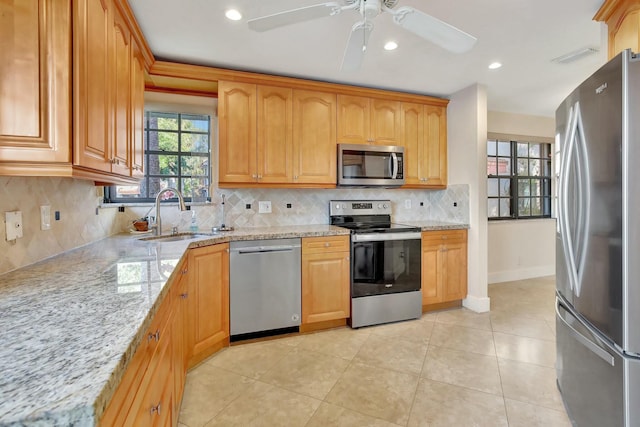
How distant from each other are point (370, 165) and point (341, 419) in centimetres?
226

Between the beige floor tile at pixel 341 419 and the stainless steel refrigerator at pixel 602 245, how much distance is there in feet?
3.23

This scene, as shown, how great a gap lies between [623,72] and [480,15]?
107 cm

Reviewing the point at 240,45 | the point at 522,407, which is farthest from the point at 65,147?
the point at 522,407

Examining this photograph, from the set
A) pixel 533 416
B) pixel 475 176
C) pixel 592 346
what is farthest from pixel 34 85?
pixel 475 176

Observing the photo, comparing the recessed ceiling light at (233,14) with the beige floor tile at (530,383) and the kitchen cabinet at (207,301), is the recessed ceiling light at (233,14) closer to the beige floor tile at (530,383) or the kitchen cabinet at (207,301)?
the kitchen cabinet at (207,301)

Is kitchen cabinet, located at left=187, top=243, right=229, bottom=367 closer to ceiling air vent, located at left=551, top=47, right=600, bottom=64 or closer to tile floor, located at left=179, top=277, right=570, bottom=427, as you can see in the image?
tile floor, located at left=179, top=277, right=570, bottom=427

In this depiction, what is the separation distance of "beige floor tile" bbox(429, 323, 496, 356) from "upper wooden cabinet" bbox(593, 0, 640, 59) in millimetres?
2174

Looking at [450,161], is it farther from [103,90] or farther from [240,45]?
[103,90]

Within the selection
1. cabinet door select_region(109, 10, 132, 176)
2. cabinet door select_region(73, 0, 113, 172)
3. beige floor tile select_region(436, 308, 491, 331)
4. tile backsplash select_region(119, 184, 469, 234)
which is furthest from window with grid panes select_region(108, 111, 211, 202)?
beige floor tile select_region(436, 308, 491, 331)

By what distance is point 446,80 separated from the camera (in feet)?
10.1

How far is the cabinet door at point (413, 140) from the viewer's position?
11.1 feet

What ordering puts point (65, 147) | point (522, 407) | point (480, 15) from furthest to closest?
point (480, 15) → point (522, 407) → point (65, 147)

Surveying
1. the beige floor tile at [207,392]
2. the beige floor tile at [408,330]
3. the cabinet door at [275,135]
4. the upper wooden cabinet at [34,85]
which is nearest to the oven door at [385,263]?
the beige floor tile at [408,330]

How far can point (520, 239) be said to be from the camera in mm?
4324
